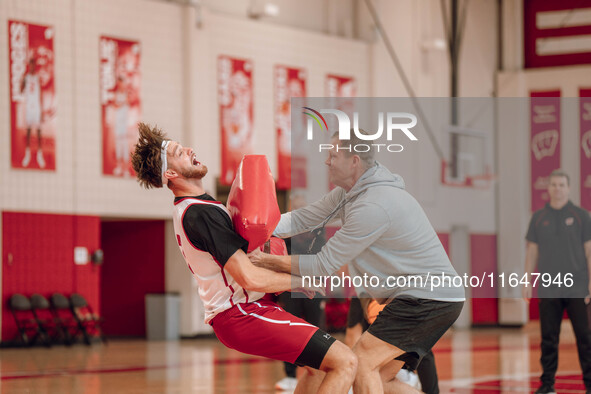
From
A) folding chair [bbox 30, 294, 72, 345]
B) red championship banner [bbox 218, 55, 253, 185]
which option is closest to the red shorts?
folding chair [bbox 30, 294, 72, 345]

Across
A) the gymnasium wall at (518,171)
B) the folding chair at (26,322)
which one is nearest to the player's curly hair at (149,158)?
the gymnasium wall at (518,171)

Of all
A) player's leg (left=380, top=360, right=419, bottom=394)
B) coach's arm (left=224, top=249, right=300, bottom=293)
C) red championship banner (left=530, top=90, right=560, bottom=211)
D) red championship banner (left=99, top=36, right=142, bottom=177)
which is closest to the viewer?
coach's arm (left=224, top=249, right=300, bottom=293)

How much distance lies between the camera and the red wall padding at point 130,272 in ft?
55.1

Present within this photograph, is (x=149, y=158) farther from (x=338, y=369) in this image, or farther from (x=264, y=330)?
(x=338, y=369)

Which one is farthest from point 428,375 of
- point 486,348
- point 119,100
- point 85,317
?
point 119,100

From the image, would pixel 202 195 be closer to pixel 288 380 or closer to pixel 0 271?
pixel 288 380

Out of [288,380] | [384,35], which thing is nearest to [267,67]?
[384,35]

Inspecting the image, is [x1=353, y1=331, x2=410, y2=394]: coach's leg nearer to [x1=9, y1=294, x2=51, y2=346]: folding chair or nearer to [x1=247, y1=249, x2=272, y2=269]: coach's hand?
[x1=247, y1=249, x2=272, y2=269]: coach's hand

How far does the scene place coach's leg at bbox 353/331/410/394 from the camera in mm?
4457

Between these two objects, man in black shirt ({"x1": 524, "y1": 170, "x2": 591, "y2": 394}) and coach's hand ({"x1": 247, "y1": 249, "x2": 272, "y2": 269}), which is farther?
man in black shirt ({"x1": 524, "y1": 170, "x2": 591, "y2": 394})

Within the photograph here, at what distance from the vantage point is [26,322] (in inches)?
553

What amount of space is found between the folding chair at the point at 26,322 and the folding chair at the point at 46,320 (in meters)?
0.09

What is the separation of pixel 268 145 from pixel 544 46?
776 centimetres

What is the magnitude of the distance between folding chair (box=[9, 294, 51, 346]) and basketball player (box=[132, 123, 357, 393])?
991cm
